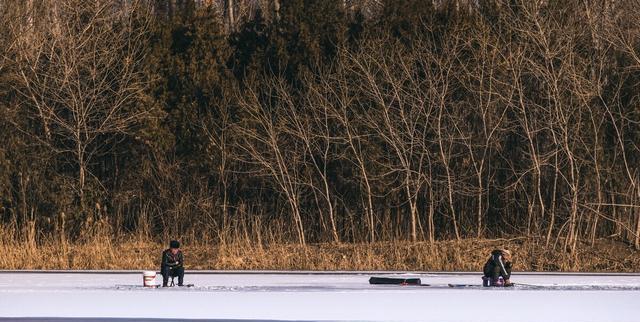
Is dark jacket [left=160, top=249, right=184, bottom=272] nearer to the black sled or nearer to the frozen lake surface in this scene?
the frozen lake surface

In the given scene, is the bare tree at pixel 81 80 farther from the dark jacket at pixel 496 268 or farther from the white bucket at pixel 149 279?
the dark jacket at pixel 496 268

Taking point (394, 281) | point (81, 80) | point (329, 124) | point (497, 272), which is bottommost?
point (394, 281)

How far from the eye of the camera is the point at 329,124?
39625mm

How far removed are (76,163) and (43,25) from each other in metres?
4.23

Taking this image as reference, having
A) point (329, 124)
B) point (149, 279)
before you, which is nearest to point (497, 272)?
point (149, 279)

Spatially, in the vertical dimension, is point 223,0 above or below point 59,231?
above

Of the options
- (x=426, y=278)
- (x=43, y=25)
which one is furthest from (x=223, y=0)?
(x=426, y=278)

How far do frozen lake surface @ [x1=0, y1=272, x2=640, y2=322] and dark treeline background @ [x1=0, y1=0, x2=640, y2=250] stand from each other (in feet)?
28.1

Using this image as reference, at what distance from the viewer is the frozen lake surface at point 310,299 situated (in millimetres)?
19672

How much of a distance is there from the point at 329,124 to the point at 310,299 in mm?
17118

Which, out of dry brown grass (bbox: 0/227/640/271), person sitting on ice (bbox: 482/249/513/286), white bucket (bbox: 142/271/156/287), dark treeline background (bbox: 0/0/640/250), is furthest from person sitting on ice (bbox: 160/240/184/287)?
dark treeline background (bbox: 0/0/640/250)

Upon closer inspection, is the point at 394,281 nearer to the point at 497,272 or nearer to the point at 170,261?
the point at 497,272

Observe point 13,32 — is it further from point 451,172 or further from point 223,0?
point 223,0

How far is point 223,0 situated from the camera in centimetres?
6253
